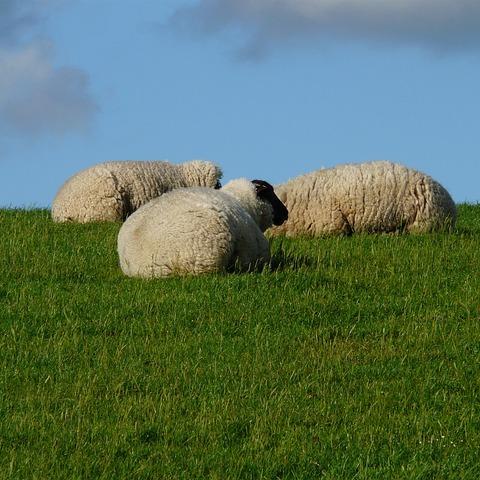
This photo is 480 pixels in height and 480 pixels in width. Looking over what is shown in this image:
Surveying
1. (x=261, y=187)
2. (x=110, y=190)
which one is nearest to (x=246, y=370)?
(x=261, y=187)

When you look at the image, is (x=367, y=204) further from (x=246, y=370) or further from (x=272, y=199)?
(x=246, y=370)

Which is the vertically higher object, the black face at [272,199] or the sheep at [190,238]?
the black face at [272,199]

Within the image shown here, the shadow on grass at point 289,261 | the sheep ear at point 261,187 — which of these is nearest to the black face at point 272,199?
the sheep ear at point 261,187

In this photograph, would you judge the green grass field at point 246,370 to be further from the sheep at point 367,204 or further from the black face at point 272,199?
the sheep at point 367,204

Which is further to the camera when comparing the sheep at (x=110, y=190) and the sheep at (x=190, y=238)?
the sheep at (x=110, y=190)

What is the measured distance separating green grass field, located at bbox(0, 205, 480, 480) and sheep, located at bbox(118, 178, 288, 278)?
11.3 inches

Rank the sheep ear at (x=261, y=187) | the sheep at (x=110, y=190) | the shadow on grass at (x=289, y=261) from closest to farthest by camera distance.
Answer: the shadow on grass at (x=289, y=261) < the sheep ear at (x=261, y=187) < the sheep at (x=110, y=190)

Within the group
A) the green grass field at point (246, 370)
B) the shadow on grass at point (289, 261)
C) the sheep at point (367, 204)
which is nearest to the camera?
the green grass field at point (246, 370)

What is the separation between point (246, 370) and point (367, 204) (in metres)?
8.25

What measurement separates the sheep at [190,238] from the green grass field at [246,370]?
0.29 metres

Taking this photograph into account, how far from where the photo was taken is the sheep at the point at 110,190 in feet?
68.6

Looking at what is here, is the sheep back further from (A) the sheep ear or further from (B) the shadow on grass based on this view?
(A) the sheep ear

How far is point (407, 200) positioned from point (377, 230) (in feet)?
2.24

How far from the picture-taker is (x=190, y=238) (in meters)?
13.3
